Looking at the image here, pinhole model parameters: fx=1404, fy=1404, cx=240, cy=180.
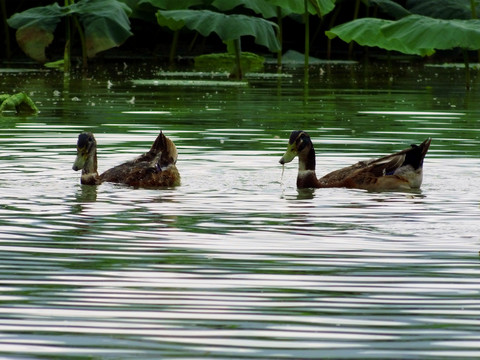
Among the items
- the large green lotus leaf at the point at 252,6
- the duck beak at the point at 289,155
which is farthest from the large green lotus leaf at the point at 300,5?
the duck beak at the point at 289,155

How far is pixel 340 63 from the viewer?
112ft

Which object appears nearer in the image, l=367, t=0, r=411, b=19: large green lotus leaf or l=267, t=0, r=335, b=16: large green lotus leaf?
l=267, t=0, r=335, b=16: large green lotus leaf

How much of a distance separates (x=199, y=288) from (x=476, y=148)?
321 inches

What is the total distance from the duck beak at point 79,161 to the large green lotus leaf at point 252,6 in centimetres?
1765

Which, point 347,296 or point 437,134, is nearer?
point 347,296

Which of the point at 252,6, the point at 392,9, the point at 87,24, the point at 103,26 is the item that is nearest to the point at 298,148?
the point at 103,26

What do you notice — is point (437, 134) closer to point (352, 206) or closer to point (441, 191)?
point (441, 191)

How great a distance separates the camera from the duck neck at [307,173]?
11.9 m

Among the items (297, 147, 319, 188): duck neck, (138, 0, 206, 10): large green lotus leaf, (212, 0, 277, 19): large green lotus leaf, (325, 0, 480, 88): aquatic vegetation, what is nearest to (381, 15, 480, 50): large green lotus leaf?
(325, 0, 480, 88): aquatic vegetation

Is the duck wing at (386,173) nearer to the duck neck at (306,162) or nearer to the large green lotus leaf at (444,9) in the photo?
the duck neck at (306,162)

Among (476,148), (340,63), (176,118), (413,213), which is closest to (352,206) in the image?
(413,213)

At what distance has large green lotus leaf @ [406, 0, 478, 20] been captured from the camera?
1240 inches

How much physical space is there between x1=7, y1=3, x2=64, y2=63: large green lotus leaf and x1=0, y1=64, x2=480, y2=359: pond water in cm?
1136

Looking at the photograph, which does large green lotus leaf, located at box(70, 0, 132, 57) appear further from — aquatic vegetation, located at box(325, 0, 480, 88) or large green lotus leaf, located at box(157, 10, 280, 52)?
aquatic vegetation, located at box(325, 0, 480, 88)
